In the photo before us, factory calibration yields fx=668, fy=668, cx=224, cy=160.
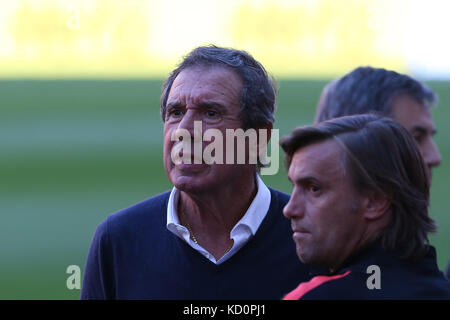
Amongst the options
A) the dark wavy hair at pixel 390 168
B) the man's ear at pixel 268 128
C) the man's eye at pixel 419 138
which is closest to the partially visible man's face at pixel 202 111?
the man's ear at pixel 268 128

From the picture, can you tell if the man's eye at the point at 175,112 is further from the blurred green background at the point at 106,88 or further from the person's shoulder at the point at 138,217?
the blurred green background at the point at 106,88

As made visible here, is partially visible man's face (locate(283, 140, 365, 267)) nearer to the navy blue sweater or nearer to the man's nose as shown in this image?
the man's nose

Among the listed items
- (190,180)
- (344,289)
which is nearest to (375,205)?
(344,289)

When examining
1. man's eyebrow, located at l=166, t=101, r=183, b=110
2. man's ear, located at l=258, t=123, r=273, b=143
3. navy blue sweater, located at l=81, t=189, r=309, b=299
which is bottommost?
navy blue sweater, located at l=81, t=189, r=309, b=299

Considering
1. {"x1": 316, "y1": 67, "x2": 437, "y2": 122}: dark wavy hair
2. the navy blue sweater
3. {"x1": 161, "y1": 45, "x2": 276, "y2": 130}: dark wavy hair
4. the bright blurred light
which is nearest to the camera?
the navy blue sweater

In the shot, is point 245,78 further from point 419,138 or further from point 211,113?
point 419,138

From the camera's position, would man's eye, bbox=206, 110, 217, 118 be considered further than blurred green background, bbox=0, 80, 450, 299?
No

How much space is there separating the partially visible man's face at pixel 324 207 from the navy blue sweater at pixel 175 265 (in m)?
0.27

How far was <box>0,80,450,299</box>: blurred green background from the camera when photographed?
3.50m

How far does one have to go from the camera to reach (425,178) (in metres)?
1.36

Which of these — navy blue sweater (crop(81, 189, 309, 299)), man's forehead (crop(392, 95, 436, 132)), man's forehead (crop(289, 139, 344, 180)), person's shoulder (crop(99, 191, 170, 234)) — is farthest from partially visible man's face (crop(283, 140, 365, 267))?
man's forehead (crop(392, 95, 436, 132))

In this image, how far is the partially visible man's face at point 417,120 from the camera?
1.94 m

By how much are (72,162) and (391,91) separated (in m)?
2.09

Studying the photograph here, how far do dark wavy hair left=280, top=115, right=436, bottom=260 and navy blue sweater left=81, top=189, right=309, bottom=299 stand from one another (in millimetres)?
360
